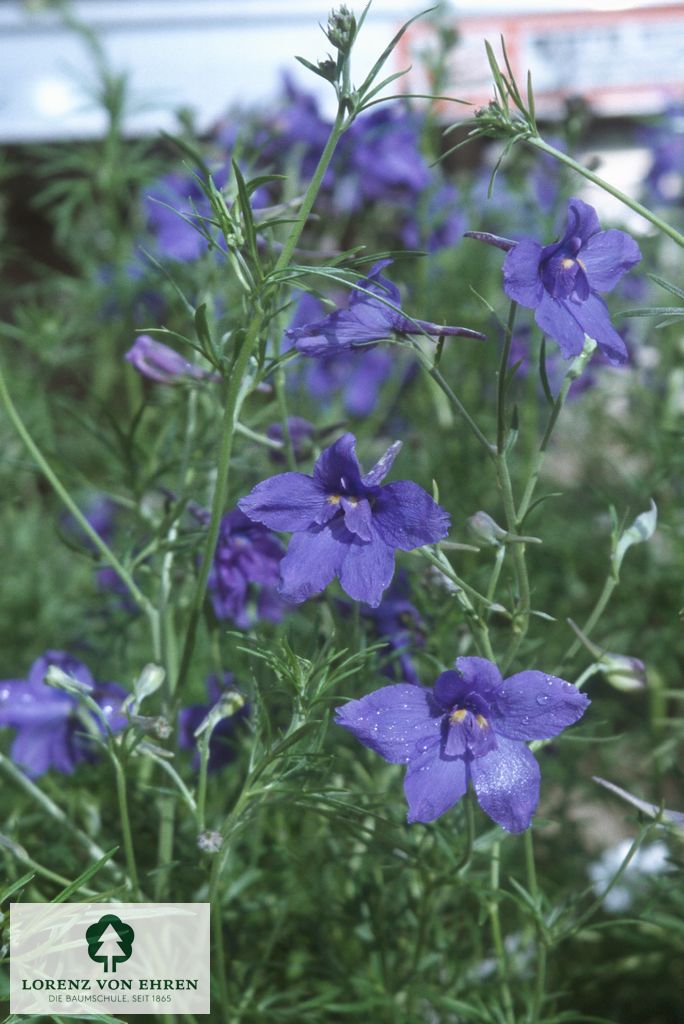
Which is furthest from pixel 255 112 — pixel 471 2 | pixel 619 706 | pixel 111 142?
pixel 619 706

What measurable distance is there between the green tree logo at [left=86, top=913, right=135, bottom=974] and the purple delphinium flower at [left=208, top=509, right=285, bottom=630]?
224mm

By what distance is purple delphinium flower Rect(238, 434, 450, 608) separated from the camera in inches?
23.4

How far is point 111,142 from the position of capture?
1.36 meters

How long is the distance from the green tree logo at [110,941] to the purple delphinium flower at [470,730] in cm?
23

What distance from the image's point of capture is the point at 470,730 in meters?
0.62

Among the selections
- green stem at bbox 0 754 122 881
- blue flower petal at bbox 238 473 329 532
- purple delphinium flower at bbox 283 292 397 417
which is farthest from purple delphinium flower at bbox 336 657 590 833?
purple delphinium flower at bbox 283 292 397 417

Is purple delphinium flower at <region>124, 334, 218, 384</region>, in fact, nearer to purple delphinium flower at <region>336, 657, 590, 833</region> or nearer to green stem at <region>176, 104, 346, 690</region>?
green stem at <region>176, 104, 346, 690</region>

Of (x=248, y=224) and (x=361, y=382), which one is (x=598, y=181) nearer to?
(x=248, y=224)

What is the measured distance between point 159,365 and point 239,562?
15 centimetres

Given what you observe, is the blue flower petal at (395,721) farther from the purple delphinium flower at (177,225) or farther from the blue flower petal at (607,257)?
the purple delphinium flower at (177,225)

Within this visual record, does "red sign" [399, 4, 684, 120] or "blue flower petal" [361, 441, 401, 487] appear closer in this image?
"blue flower petal" [361, 441, 401, 487]

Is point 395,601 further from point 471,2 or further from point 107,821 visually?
point 471,2

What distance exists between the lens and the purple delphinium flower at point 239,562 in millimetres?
792

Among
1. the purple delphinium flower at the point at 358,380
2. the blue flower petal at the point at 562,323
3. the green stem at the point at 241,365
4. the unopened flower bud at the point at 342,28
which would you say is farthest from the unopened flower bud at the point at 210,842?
the purple delphinium flower at the point at 358,380
